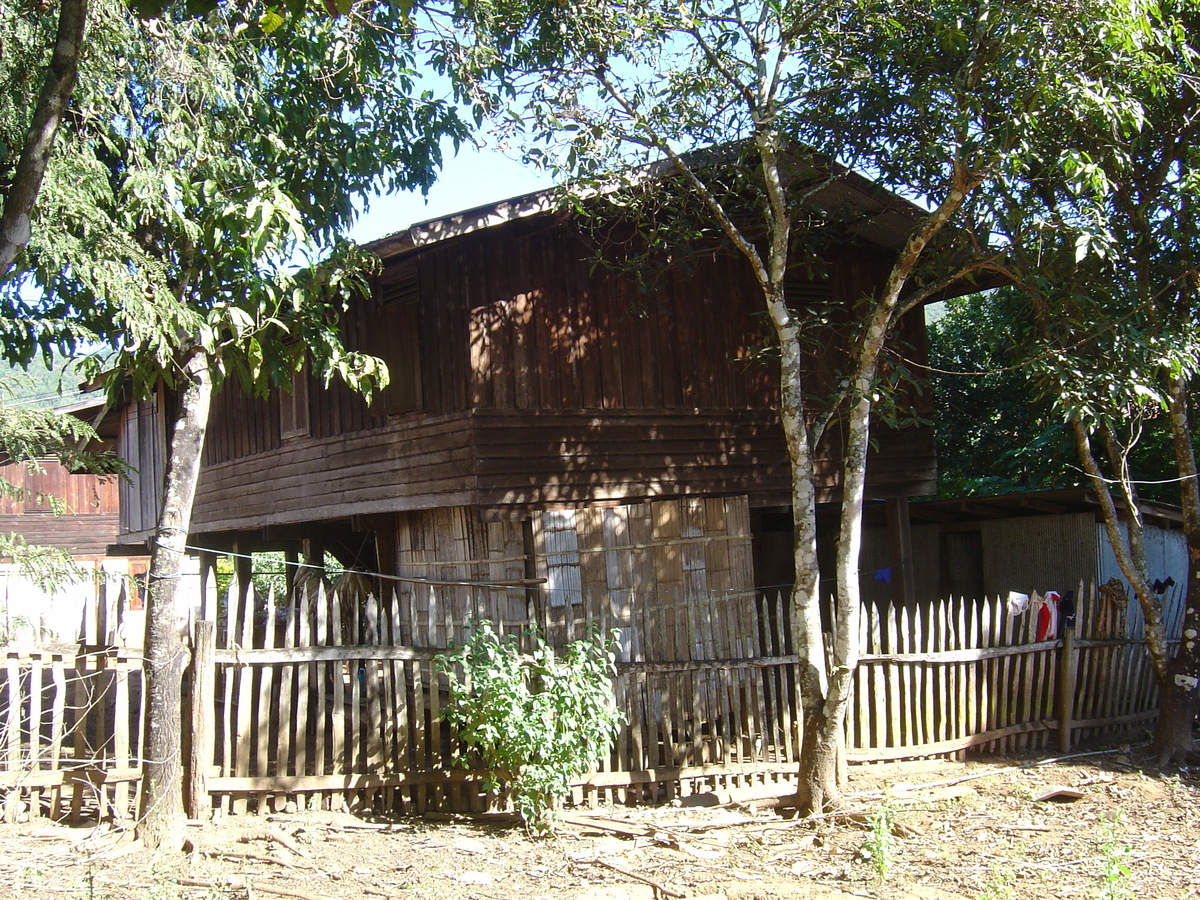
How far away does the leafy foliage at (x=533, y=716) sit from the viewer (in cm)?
699

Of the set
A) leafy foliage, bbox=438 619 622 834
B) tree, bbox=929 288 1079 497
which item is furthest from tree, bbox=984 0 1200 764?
tree, bbox=929 288 1079 497

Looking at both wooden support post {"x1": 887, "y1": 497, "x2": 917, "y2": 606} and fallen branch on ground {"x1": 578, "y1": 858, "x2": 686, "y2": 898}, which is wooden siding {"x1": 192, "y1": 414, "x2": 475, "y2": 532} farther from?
wooden support post {"x1": 887, "y1": 497, "x2": 917, "y2": 606}

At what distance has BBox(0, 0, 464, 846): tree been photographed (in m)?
6.24

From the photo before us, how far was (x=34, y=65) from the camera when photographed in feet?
19.8

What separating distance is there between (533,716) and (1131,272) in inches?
278

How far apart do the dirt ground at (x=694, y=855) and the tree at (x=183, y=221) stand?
0.69 m

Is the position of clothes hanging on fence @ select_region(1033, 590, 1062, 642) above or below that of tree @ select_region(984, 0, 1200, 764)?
below

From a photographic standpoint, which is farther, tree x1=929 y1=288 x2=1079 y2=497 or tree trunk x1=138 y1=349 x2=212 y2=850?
tree x1=929 y1=288 x2=1079 y2=497

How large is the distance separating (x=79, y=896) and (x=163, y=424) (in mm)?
10707

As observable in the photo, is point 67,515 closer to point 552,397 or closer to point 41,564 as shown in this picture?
point 552,397

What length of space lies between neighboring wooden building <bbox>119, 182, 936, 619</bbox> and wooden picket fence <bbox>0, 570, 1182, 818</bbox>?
61 centimetres

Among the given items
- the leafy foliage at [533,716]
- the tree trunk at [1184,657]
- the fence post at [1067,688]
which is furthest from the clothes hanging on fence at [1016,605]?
the leafy foliage at [533,716]

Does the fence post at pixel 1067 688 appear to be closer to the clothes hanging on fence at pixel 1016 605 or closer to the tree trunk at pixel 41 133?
the clothes hanging on fence at pixel 1016 605

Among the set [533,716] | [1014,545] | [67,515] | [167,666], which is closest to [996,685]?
[533,716]
